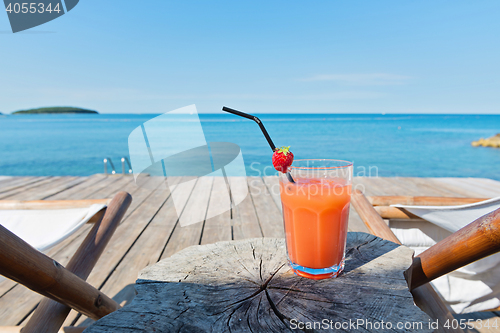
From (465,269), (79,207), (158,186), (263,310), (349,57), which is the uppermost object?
(349,57)

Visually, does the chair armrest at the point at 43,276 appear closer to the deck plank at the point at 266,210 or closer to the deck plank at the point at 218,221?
the deck plank at the point at 218,221

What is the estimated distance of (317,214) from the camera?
0.64 meters

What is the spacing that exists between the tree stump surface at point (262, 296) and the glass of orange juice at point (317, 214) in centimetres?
4

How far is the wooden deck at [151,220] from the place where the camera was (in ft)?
4.68

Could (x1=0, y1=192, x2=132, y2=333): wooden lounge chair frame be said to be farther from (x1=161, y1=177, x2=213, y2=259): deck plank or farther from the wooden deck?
(x1=161, y1=177, x2=213, y2=259): deck plank

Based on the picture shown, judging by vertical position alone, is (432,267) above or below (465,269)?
above

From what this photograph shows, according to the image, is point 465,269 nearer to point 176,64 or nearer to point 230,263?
point 230,263

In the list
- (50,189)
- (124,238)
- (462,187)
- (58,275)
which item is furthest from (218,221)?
(462,187)

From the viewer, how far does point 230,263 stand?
2.18ft

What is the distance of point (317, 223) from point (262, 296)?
0.67ft

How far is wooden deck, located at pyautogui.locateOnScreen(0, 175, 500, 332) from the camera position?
4.68 ft

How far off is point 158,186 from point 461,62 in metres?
49.6

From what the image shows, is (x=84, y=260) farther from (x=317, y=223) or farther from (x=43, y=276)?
(x=317, y=223)

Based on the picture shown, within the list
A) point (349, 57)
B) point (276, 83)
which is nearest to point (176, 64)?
point (276, 83)
